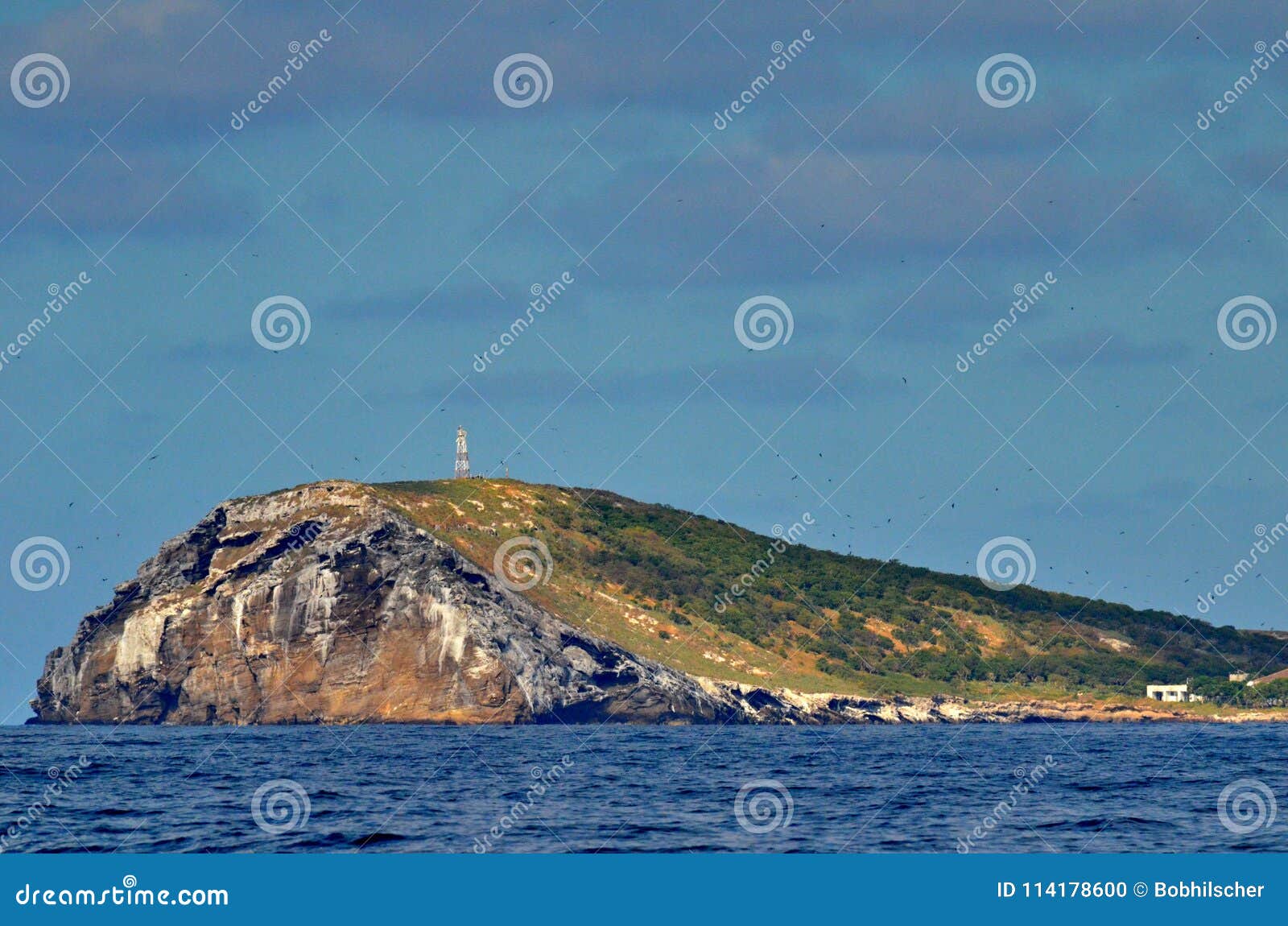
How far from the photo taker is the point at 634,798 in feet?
219

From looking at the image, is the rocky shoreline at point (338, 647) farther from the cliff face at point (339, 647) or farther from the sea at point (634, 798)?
the sea at point (634, 798)

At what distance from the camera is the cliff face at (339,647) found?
17050 centimetres

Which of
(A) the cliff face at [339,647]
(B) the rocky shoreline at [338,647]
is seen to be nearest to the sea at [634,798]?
(A) the cliff face at [339,647]

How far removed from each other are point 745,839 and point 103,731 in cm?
11456

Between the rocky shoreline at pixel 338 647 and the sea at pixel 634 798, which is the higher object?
the rocky shoreline at pixel 338 647

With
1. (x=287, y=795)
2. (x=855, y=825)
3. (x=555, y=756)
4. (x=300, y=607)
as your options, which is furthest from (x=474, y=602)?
(x=855, y=825)

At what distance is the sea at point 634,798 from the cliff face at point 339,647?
174 feet

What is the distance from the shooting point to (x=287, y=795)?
217 feet

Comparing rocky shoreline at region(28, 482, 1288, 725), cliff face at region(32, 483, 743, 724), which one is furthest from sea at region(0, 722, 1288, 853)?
rocky shoreline at region(28, 482, 1288, 725)

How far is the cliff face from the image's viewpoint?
170 meters

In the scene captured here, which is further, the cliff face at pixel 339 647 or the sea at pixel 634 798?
the cliff face at pixel 339 647

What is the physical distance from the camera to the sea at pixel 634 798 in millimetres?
52969

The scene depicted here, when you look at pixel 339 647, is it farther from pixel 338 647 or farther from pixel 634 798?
pixel 634 798

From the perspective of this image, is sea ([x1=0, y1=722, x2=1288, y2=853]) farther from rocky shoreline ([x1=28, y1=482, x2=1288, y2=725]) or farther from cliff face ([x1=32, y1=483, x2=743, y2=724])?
rocky shoreline ([x1=28, y1=482, x2=1288, y2=725])
